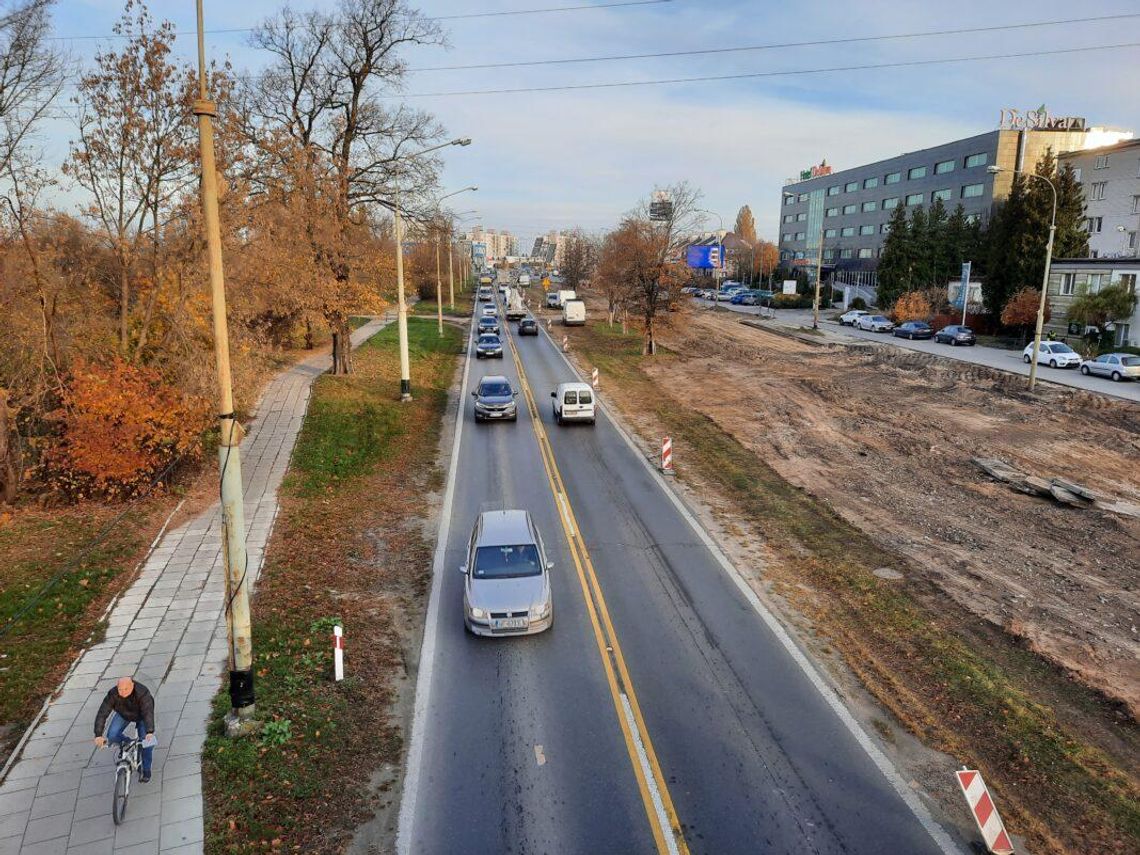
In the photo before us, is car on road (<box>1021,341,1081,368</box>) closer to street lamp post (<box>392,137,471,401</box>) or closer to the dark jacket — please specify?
street lamp post (<box>392,137,471,401</box>)

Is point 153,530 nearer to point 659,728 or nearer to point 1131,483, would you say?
point 659,728

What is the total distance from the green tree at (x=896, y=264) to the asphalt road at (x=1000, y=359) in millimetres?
5959

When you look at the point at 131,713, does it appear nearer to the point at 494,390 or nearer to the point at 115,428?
the point at 115,428

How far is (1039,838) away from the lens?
7.61 m

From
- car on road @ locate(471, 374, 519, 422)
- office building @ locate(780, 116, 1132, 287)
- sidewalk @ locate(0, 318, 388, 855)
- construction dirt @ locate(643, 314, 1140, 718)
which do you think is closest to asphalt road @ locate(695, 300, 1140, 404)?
construction dirt @ locate(643, 314, 1140, 718)

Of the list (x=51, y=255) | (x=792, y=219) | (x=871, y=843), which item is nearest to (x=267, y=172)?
(x=51, y=255)

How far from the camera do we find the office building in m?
67.2

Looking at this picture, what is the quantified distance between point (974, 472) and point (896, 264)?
52.8 meters

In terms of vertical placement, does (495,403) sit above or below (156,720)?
above

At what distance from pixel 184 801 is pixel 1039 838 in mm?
9266

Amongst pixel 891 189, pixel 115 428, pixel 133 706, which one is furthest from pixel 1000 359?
pixel 891 189

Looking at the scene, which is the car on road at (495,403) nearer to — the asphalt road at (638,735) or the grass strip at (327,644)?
the grass strip at (327,644)

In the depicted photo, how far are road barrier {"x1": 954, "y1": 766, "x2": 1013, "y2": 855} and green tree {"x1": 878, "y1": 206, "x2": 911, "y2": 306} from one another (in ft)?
216

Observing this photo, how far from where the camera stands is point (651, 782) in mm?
8484
